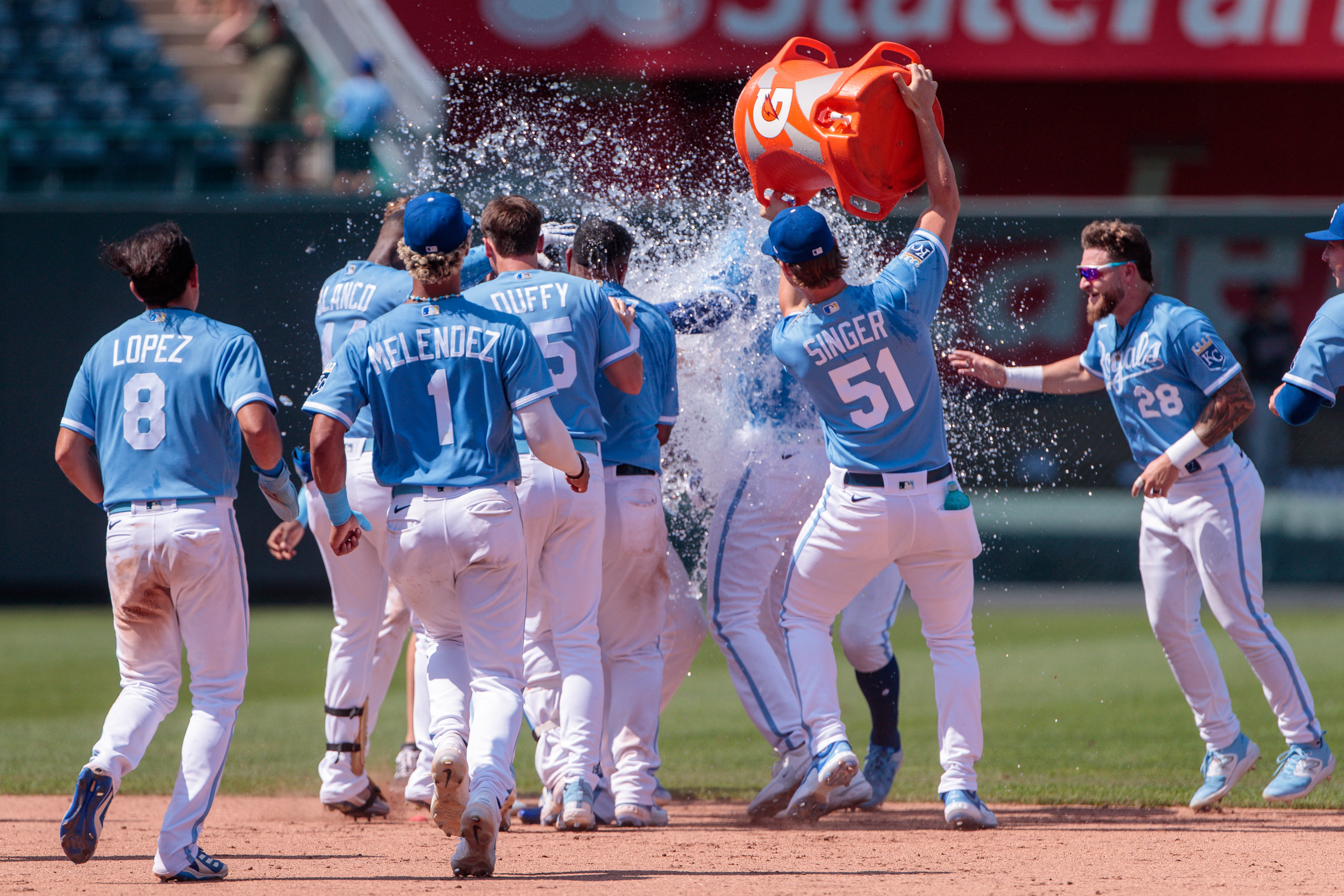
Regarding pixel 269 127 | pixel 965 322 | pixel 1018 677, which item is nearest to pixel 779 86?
pixel 1018 677

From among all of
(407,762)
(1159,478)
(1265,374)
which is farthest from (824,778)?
(1265,374)

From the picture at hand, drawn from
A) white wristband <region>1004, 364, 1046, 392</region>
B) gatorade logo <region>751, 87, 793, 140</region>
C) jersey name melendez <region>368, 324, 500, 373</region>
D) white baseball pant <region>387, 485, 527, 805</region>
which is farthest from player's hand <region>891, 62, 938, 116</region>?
white baseball pant <region>387, 485, 527, 805</region>

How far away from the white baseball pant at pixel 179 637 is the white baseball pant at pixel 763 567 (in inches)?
76.4

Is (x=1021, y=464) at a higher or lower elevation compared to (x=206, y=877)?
higher

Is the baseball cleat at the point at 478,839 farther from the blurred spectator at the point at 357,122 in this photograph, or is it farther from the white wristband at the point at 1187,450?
the blurred spectator at the point at 357,122

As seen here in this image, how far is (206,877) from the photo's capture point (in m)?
4.54

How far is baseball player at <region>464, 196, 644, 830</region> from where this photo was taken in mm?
5160

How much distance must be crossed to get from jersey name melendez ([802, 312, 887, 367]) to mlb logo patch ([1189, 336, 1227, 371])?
1.31 m

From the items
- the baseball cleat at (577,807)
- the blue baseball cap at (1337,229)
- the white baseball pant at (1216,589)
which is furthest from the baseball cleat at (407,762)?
the blue baseball cap at (1337,229)

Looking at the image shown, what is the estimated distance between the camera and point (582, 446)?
17.3ft

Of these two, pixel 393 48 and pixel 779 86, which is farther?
pixel 393 48

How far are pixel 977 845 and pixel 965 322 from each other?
7262 millimetres

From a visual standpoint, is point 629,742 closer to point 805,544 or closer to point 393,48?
point 805,544

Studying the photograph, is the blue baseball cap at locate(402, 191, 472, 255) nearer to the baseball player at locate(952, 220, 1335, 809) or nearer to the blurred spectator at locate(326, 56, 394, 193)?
the baseball player at locate(952, 220, 1335, 809)
